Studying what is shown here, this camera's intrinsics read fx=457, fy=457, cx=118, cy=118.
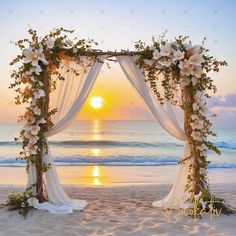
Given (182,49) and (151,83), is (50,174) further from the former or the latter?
(182,49)

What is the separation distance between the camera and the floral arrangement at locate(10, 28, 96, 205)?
694 cm

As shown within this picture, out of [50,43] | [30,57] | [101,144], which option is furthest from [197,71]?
[101,144]

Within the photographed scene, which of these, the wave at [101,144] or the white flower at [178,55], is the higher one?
the white flower at [178,55]

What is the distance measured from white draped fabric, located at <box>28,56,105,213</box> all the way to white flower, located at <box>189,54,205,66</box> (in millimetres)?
1387

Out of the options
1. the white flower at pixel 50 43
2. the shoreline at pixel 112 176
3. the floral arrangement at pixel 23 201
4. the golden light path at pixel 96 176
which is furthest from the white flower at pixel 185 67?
the golden light path at pixel 96 176

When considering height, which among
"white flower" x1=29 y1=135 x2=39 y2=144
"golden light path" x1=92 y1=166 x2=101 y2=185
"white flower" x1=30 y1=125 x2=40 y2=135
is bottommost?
"golden light path" x1=92 y1=166 x2=101 y2=185

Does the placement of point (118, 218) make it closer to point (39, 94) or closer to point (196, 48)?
point (39, 94)

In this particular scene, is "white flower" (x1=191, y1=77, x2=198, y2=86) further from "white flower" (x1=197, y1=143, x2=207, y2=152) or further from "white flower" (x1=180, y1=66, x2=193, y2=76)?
"white flower" (x1=197, y1=143, x2=207, y2=152)

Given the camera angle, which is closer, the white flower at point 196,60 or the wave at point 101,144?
the white flower at point 196,60

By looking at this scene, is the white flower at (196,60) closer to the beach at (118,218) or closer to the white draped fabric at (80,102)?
the white draped fabric at (80,102)

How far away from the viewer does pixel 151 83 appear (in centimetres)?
728

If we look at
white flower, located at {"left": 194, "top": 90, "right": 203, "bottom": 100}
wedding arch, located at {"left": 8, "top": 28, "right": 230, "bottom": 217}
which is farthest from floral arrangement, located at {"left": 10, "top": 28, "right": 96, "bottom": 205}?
white flower, located at {"left": 194, "top": 90, "right": 203, "bottom": 100}

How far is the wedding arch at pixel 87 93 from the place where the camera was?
698 cm

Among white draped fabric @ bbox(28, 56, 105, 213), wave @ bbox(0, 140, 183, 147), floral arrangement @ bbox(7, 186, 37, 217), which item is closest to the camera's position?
floral arrangement @ bbox(7, 186, 37, 217)
